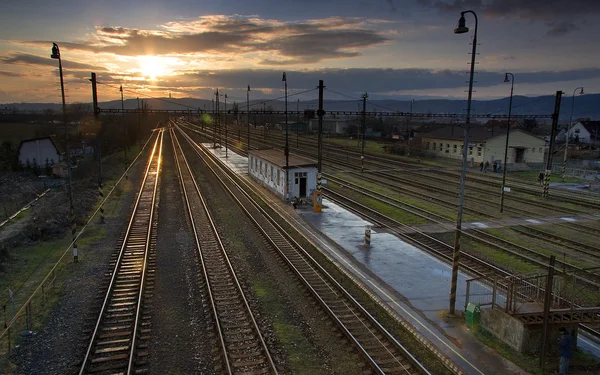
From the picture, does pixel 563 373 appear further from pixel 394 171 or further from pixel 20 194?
pixel 20 194

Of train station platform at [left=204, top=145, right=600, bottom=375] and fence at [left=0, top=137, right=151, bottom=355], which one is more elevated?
train station platform at [left=204, top=145, right=600, bottom=375]

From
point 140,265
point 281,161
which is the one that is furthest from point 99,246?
point 281,161

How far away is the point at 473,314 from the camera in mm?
12156

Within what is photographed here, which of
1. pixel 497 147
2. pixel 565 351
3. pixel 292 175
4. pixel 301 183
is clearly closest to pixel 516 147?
pixel 497 147

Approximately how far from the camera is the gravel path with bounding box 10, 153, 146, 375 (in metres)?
10.5

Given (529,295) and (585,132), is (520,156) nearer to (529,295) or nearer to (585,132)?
(529,295)

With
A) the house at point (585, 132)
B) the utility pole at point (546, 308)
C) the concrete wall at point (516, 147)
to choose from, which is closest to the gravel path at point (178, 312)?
the utility pole at point (546, 308)

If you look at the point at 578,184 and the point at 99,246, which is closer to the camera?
the point at 99,246

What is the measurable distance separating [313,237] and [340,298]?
7.64m

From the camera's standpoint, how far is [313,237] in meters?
21.8

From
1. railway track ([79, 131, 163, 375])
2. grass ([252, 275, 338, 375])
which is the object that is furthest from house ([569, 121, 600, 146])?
railway track ([79, 131, 163, 375])

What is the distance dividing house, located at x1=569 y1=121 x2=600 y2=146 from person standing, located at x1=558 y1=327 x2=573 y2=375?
9842cm

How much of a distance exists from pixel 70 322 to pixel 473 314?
12.2m

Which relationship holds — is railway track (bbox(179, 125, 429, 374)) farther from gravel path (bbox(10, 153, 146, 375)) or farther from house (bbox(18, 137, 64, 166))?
house (bbox(18, 137, 64, 166))
